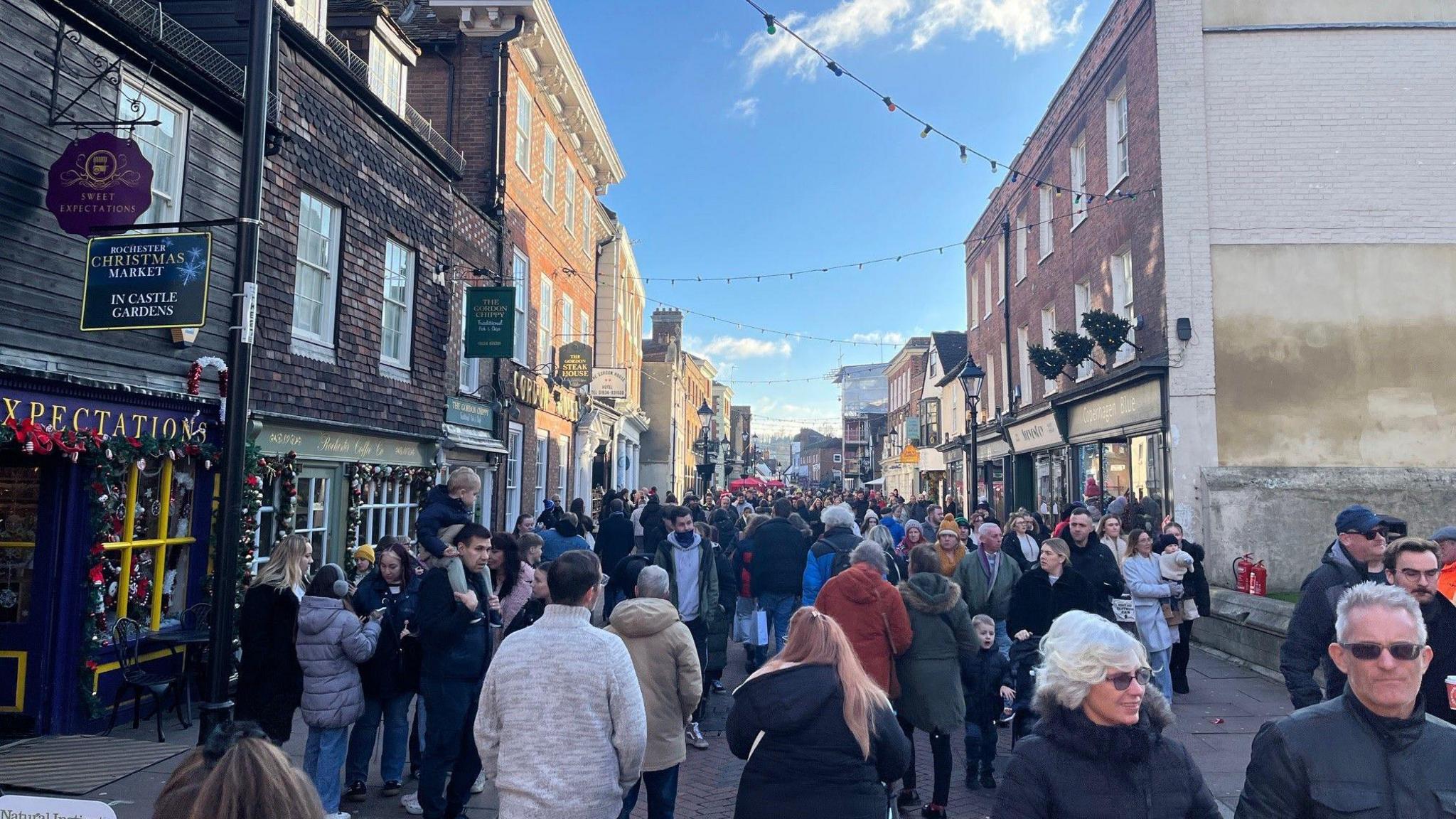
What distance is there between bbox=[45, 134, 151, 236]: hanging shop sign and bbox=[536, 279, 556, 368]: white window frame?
12.7m

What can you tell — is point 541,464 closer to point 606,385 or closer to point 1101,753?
point 606,385

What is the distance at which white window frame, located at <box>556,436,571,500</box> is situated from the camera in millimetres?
22000

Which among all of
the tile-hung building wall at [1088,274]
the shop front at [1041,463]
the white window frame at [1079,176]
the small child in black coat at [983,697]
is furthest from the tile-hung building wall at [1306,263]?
the small child in black coat at [983,697]

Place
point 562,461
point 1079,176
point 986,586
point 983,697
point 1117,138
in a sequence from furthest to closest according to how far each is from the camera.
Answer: point 562,461 → point 1079,176 → point 1117,138 → point 986,586 → point 983,697

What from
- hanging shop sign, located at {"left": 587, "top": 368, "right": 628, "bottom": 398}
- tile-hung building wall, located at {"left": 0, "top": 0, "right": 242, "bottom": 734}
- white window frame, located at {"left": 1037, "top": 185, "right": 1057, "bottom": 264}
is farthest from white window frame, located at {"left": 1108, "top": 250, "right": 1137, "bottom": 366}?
tile-hung building wall, located at {"left": 0, "top": 0, "right": 242, "bottom": 734}

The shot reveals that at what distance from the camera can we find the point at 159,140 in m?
8.14

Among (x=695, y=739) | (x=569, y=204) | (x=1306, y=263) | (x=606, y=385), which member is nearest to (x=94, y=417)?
(x=695, y=739)

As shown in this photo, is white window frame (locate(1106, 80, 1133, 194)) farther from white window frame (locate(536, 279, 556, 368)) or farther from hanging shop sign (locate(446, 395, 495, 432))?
hanging shop sign (locate(446, 395, 495, 432))

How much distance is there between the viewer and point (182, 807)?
1.95m

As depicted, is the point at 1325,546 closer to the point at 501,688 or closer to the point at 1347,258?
the point at 1347,258

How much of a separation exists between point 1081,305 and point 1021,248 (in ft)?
18.6

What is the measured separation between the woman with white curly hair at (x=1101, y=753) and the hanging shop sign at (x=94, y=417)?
713 cm

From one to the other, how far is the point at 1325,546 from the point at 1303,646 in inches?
455

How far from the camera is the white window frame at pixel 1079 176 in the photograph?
18969 millimetres
